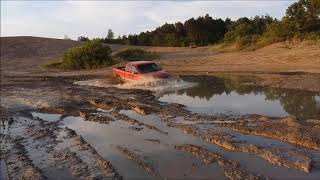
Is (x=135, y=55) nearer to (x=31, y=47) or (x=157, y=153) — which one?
(x=31, y=47)

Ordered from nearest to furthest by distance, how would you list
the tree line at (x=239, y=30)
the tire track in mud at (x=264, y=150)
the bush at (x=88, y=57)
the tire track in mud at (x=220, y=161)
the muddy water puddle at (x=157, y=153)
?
the tire track in mud at (x=220, y=161), the muddy water puddle at (x=157, y=153), the tire track in mud at (x=264, y=150), the tree line at (x=239, y=30), the bush at (x=88, y=57)

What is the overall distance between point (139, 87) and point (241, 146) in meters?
12.1

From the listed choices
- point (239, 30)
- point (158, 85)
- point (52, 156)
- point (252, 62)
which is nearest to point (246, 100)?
point (158, 85)

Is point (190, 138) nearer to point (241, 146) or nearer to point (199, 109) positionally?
point (241, 146)

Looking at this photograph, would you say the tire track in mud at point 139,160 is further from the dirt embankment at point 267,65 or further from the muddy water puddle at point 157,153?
the dirt embankment at point 267,65

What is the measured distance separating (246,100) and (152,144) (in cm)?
673

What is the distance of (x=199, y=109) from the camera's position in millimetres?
14531

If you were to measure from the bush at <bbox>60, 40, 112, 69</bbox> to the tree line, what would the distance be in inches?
428

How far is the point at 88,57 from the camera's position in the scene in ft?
116

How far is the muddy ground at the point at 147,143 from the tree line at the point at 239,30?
16887 millimetres

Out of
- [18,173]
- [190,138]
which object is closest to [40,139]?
[18,173]

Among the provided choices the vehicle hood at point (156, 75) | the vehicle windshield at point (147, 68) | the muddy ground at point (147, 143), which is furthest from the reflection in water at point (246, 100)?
the vehicle windshield at point (147, 68)

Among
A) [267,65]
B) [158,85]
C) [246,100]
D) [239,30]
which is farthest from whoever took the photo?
[239,30]

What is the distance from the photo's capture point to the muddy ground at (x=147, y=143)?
8195 millimetres
